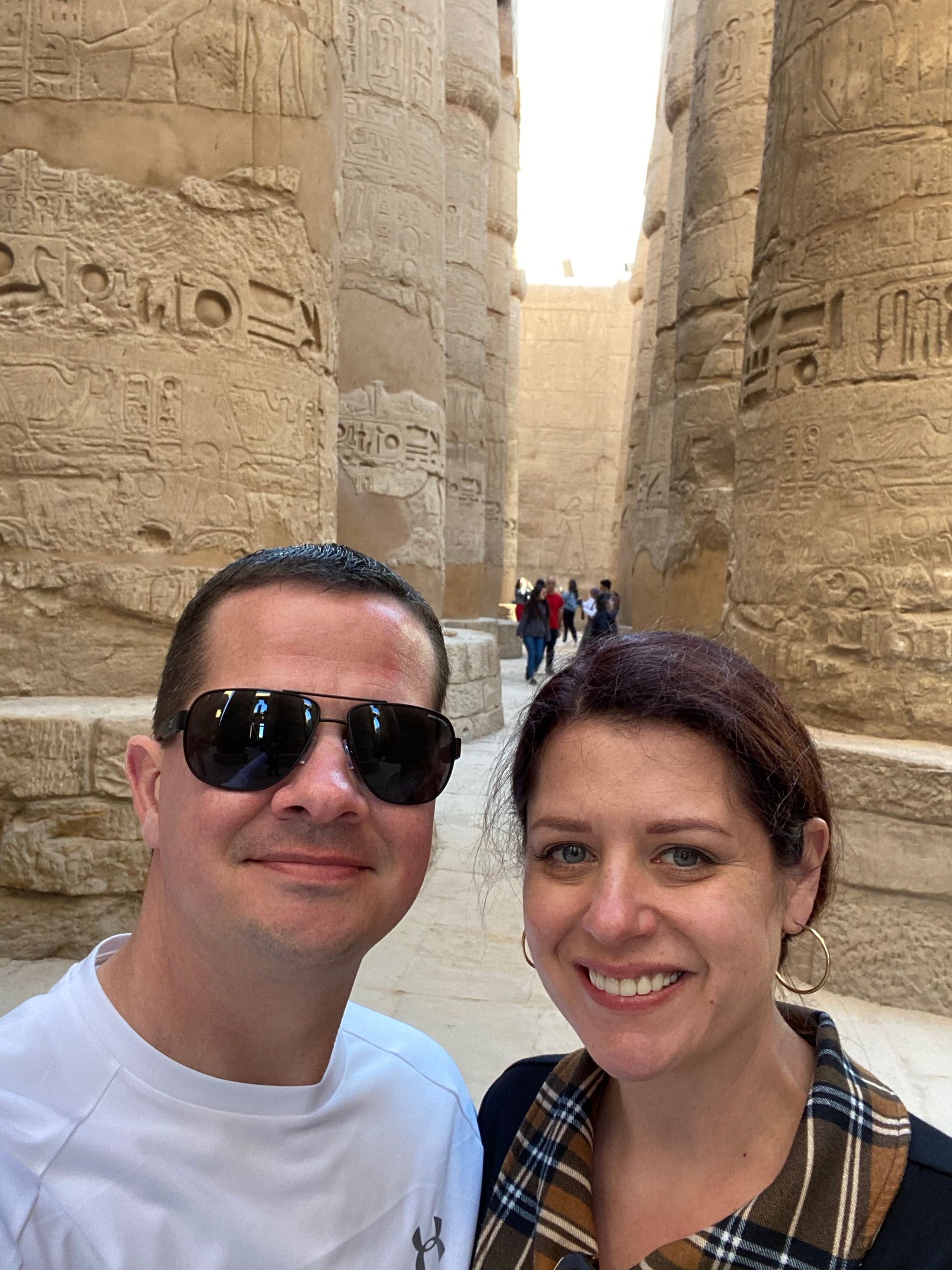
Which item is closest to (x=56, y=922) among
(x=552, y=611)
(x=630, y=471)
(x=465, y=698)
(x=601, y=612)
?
(x=465, y=698)

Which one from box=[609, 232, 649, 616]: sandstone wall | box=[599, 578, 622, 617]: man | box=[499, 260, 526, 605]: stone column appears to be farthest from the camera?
box=[499, 260, 526, 605]: stone column

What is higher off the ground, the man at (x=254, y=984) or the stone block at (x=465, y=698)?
the man at (x=254, y=984)

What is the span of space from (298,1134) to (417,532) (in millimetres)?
7329

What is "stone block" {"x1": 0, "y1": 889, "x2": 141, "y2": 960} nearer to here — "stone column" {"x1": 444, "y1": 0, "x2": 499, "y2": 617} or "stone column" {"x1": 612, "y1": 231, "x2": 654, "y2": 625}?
"stone column" {"x1": 444, "y1": 0, "x2": 499, "y2": 617}

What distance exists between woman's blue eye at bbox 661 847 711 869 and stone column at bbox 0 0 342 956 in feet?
9.81

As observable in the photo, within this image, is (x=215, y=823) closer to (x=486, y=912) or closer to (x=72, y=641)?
(x=72, y=641)

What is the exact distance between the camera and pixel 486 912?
4645 millimetres

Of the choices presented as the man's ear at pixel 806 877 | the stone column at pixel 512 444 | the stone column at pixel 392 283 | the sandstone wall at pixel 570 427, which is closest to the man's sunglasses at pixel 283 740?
the man's ear at pixel 806 877

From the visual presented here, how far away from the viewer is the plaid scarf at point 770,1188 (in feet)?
3.69

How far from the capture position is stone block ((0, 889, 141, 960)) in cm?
389

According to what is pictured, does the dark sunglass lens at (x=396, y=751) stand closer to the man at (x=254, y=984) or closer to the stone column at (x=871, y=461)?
the man at (x=254, y=984)

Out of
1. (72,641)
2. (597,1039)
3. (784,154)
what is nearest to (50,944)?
(72,641)

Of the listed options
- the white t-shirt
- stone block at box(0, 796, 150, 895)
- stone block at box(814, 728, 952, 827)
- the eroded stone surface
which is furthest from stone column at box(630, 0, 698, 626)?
the white t-shirt

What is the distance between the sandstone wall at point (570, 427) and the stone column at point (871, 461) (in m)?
20.4
